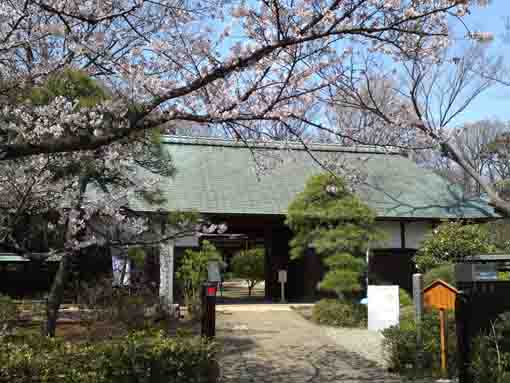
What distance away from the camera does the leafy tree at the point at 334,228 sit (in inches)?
449

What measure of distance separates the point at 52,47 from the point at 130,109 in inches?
105

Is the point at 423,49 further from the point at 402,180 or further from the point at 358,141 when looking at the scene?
the point at 402,180

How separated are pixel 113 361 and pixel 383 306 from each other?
22.4ft

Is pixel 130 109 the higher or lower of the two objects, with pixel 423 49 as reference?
lower

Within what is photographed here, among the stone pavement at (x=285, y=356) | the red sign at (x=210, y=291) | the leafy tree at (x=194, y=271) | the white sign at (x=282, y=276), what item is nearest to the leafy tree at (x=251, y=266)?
the white sign at (x=282, y=276)

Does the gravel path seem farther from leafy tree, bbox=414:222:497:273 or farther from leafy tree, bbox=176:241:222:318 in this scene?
leafy tree, bbox=176:241:222:318

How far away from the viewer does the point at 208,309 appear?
5.89 metres

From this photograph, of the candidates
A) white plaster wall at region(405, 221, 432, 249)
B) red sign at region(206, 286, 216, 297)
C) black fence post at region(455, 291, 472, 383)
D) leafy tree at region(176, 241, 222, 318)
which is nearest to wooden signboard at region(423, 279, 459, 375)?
black fence post at region(455, 291, 472, 383)

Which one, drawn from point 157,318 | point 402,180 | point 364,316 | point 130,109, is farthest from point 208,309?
point 402,180

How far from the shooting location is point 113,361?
4.74 metres

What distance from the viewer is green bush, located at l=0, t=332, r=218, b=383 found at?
430 cm

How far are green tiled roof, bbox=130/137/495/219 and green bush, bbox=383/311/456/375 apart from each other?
6.88 metres

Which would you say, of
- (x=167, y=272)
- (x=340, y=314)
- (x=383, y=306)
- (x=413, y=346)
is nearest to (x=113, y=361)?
(x=413, y=346)

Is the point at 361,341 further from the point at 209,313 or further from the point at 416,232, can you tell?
the point at 416,232
